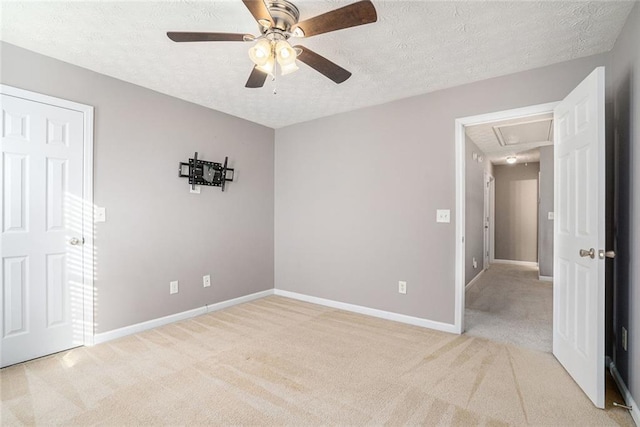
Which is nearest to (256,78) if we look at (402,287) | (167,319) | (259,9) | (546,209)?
(259,9)

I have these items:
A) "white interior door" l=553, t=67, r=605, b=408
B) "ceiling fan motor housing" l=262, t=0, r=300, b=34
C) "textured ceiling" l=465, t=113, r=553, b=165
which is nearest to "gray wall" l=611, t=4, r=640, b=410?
"white interior door" l=553, t=67, r=605, b=408

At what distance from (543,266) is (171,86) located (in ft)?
21.1

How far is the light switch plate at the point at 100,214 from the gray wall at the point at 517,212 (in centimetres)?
777

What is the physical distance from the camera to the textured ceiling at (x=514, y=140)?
4.07m

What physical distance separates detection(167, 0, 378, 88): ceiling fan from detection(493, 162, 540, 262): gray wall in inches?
272

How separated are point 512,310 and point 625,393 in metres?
1.84

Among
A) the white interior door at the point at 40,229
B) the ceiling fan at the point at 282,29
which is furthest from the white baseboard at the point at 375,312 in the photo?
the ceiling fan at the point at 282,29

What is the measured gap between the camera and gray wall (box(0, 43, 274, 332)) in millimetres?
2736

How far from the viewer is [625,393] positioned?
189 cm

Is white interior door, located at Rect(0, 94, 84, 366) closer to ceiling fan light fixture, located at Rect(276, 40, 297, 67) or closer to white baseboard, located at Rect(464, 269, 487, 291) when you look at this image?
ceiling fan light fixture, located at Rect(276, 40, 297, 67)

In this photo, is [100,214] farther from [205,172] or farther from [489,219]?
[489,219]

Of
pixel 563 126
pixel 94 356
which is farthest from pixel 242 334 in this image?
pixel 563 126

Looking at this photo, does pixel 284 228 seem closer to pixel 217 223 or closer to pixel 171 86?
pixel 217 223

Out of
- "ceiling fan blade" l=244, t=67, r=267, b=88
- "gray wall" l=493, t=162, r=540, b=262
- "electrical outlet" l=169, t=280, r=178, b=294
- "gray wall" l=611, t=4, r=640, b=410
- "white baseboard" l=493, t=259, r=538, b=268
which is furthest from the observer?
"gray wall" l=493, t=162, r=540, b=262
